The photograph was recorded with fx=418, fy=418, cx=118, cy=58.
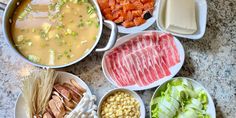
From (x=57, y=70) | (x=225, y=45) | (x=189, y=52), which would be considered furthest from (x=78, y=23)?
(x=225, y=45)

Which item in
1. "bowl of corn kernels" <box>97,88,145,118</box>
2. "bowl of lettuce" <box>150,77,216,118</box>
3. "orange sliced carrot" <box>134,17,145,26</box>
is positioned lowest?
"bowl of lettuce" <box>150,77,216,118</box>

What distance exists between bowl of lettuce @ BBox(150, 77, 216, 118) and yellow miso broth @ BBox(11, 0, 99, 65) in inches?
12.4

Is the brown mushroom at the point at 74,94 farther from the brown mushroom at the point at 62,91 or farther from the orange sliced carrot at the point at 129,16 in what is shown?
the orange sliced carrot at the point at 129,16

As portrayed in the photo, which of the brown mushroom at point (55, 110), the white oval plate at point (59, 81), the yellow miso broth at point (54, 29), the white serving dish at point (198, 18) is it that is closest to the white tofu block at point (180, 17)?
the white serving dish at point (198, 18)

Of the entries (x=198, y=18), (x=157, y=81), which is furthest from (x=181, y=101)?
(x=198, y=18)

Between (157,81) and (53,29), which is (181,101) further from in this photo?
(53,29)

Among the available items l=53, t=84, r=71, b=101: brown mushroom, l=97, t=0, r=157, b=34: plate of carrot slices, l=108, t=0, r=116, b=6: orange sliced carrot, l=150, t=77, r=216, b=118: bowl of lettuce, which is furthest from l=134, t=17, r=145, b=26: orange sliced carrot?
l=53, t=84, r=71, b=101: brown mushroom

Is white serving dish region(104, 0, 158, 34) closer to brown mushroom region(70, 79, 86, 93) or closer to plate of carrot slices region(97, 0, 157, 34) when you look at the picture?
plate of carrot slices region(97, 0, 157, 34)

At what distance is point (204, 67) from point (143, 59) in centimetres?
23

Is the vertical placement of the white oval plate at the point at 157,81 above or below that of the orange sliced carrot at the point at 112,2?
below

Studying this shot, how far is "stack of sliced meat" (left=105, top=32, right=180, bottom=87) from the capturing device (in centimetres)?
154

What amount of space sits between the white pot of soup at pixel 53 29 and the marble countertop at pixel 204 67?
6 centimetres

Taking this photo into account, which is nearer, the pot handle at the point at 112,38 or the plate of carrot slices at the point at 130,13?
the pot handle at the point at 112,38

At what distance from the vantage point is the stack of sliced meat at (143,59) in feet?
5.04
